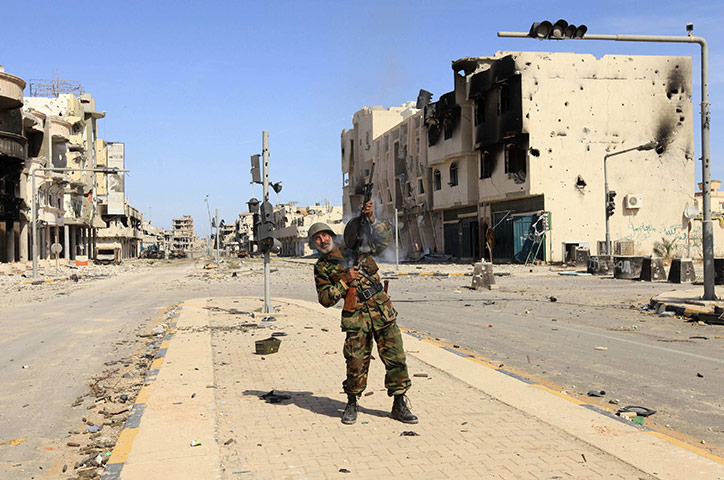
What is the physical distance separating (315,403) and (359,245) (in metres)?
1.78

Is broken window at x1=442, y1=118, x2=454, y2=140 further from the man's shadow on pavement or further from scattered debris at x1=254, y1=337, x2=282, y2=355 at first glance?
the man's shadow on pavement

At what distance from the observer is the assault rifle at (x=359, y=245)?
551cm

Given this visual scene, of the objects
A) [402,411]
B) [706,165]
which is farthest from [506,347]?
[706,165]

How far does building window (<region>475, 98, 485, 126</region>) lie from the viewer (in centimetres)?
4447

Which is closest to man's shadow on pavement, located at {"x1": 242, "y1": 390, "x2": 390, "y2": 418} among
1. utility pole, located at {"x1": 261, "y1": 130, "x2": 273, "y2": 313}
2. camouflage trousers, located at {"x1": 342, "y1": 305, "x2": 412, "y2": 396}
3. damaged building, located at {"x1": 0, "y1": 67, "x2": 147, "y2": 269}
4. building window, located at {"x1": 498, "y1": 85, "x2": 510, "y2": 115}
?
camouflage trousers, located at {"x1": 342, "y1": 305, "x2": 412, "y2": 396}

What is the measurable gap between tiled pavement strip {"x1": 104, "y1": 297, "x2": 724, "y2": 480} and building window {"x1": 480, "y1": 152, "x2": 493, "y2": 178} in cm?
3683

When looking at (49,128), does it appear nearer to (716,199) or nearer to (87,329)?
(87,329)

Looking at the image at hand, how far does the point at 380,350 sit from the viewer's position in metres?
5.55

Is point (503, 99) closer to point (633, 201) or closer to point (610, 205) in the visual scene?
point (633, 201)

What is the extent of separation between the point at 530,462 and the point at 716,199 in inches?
2453

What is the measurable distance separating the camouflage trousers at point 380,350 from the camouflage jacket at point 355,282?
4cm

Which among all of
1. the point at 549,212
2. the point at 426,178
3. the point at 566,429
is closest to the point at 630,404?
the point at 566,429

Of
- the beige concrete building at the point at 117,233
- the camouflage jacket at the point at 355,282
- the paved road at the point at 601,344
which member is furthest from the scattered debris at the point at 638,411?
the beige concrete building at the point at 117,233

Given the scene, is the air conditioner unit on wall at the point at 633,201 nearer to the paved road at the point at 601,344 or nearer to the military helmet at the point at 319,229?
the paved road at the point at 601,344
